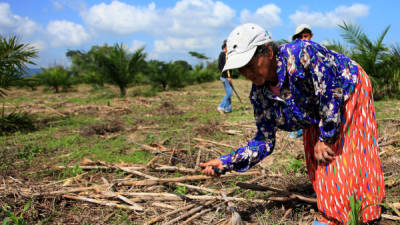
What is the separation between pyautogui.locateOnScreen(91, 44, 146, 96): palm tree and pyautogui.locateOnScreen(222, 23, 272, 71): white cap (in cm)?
1097

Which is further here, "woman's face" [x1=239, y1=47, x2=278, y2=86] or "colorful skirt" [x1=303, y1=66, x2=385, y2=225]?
"colorful skirt" [x1=303, y1=66, x2=385, y2=225]

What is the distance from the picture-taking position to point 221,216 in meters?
2.47

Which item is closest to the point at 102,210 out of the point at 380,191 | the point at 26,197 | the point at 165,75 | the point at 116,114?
the point at 26,197

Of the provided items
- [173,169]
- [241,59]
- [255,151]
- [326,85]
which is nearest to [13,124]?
[173,169]

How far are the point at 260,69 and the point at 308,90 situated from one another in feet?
1.17

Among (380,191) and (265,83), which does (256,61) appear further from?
(380,191)

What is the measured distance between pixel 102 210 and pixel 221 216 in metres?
1.15

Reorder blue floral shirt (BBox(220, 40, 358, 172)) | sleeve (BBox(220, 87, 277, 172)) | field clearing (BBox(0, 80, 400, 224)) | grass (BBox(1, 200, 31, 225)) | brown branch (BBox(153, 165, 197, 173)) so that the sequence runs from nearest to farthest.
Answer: blue floral shirt (BBox(220, 40, 358, 172)) < sleeve (BBox(220, 87, 277, 172)) < grass (BBox(1, 200, 31, 225)) < field clearing (BBox(0, 80, 400, 224)) < brown branch (BBox(153, 165, 197, 173))

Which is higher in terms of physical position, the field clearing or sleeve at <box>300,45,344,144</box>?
sleeve at <box>300,45,344,144</box>

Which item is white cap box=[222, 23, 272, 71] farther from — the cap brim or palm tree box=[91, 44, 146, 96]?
palm tree box=[91, 44, 146, 96]

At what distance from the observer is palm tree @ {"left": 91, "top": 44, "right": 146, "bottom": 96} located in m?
11.8

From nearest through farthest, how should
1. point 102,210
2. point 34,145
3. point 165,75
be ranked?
1. point 102,210
2. point 34,145
3. point 165,75

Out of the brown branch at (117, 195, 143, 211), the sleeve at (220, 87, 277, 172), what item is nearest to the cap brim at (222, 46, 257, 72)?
the sleeve at (220, 87, 277, 172)

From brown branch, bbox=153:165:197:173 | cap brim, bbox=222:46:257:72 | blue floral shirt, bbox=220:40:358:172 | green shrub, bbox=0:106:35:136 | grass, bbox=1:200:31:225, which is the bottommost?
grass, bbox=1:200:31:225
